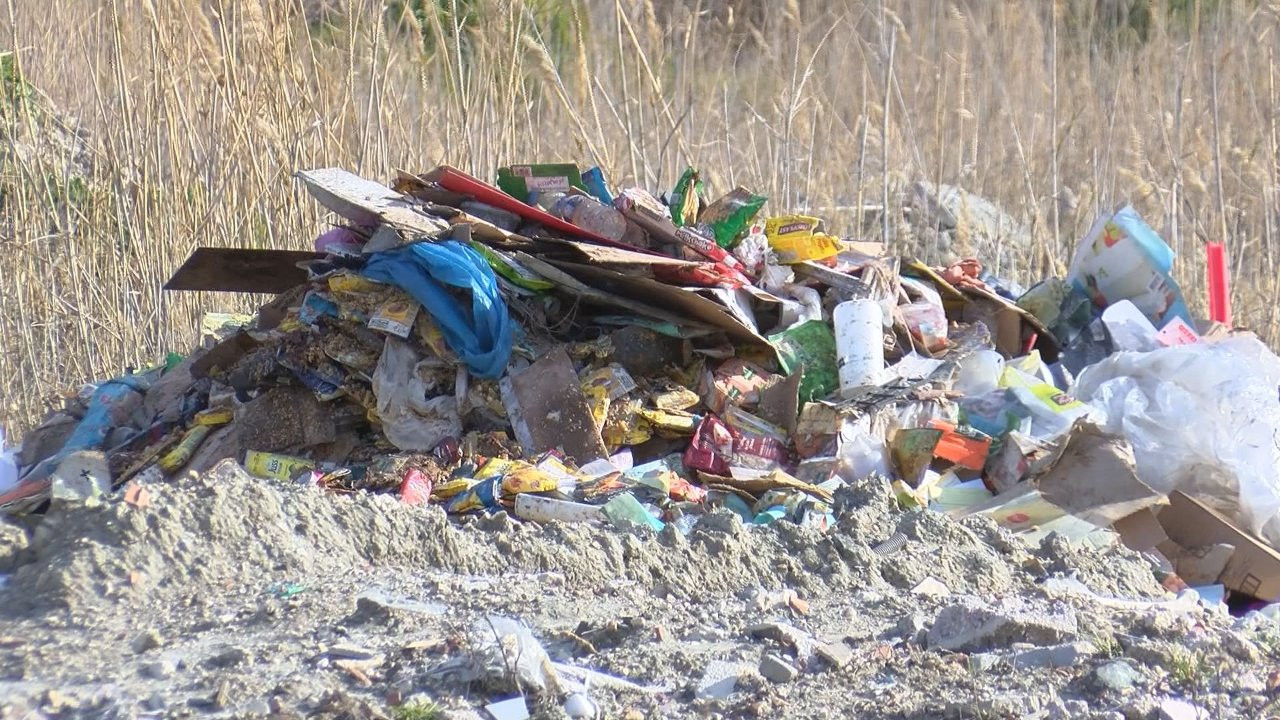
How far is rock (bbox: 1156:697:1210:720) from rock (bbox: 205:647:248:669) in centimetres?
145

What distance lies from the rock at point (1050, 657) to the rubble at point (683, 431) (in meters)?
0.05

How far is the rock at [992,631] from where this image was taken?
214 cm

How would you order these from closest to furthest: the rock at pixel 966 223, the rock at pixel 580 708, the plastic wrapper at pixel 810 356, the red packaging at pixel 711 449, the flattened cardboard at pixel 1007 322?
the rock at pixel 580 708
the red packaging at pixel 711 449
the plastic wrapper at pixel 810 356
the flattened cardboard at pixel 1007 322
the rock at pixel 966 223

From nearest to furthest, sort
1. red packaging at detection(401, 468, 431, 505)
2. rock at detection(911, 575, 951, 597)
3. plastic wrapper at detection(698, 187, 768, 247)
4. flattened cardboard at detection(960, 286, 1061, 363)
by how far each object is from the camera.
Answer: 1. rock at detection(911, 575, 951, 597)
2. red packaging at detection(401, 468, 431, 505)
3. plastic wrapper at detection(698, 187, 768, 247)
4. flattened cardboard at detection(960, 286, 1061, 363)

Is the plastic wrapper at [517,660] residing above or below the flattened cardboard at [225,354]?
below

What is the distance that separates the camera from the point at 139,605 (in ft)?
7.13

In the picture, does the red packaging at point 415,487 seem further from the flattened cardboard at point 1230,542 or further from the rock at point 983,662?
the flattened cardboard at point 1230,542

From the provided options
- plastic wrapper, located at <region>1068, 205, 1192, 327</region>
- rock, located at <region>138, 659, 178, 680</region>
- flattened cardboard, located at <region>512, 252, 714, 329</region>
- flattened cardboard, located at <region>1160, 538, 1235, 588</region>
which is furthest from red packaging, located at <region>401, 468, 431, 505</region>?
plastic wrapper, located at <region>1068, 205, 1192, 327</region>

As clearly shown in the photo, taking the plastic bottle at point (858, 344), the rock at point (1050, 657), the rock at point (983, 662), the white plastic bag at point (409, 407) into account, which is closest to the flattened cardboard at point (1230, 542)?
the plastic bottle at point (858, 344)

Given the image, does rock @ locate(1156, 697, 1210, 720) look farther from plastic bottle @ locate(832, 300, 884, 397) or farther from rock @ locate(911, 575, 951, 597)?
plastic bottle @ locate(832, 300, 884, 397)

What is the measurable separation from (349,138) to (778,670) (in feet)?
10.7

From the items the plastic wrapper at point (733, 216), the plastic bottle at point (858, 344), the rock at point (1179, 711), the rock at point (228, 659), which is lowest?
the rock at point (1179, 711)

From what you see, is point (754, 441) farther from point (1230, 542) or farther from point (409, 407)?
point (1230, 542)

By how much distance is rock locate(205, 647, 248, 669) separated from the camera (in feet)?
6.48
